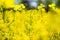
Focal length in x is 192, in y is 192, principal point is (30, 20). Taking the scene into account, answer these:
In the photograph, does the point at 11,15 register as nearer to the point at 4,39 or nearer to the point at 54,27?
the point at 4,39

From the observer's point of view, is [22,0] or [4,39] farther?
[22,0]

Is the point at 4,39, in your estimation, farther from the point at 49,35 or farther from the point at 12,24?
the point at 49,35

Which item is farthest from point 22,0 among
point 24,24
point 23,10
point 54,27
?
point 54,27

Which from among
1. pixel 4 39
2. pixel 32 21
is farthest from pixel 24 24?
pixel 4 39

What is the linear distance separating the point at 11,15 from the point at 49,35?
1.08ft

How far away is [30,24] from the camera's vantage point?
4.74 ft

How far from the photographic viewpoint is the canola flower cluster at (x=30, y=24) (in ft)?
4.57

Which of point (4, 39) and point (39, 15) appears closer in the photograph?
point (4, 39)

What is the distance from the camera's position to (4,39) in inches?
53.9

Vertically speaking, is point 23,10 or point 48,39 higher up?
point 23,10

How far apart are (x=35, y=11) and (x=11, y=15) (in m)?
0.19

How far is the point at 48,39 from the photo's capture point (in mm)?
1459

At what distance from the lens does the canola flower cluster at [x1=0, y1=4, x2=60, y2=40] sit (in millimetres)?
1394

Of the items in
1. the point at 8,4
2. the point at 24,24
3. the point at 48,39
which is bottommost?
the point at 48,39
